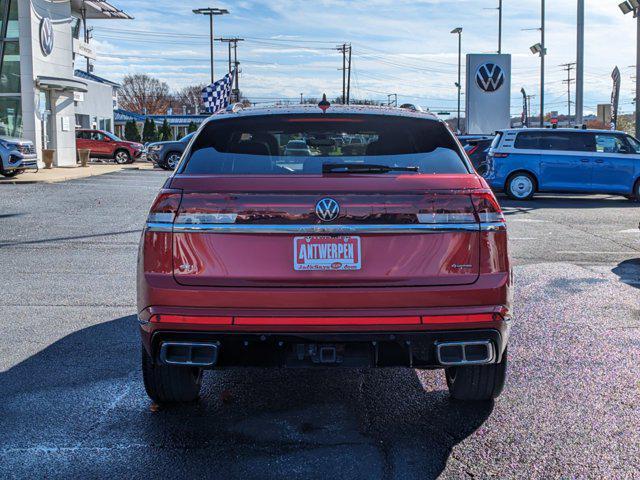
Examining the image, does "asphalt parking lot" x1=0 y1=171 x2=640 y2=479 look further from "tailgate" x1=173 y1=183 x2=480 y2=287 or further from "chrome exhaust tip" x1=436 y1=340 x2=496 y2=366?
"tailgate" x1=173 y1=183 x2=480 y2=287

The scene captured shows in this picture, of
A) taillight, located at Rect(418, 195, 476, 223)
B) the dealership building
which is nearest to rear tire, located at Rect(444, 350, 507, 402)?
taillight, located at Rect(418, 195, 476, 223)

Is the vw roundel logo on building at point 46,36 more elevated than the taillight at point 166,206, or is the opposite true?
the vw roundel logo on building at point 46,36

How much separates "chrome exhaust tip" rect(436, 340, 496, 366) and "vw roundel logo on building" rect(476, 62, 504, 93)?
27.2 metres

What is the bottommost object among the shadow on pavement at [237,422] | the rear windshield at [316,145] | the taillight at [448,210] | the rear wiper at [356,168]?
the shadow on pavement at [237,422]

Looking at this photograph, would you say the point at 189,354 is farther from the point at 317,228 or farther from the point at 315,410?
the point at 315,410

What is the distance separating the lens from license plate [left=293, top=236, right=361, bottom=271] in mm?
3832

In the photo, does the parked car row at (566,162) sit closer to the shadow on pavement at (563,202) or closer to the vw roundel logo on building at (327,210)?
the shadow on pavement at (563,202)

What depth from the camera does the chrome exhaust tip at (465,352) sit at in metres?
3.87

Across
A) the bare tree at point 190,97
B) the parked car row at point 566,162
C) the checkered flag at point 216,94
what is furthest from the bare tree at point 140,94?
the parked car row at point 566,162

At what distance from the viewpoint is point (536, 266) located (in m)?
9.84

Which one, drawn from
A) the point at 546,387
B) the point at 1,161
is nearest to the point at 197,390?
the point at 546,387

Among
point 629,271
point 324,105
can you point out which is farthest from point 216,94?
point 324,105

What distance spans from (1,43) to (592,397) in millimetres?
31661

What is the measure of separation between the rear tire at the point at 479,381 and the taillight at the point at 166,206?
1851 mm
